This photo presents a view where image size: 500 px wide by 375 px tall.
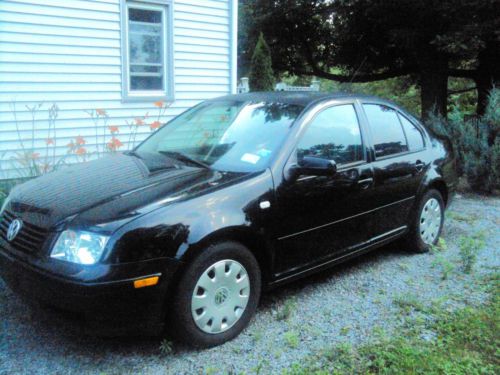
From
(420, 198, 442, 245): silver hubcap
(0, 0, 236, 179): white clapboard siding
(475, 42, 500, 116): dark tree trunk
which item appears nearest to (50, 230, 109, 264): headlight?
(420, 198, 442, 245): silver hubcap

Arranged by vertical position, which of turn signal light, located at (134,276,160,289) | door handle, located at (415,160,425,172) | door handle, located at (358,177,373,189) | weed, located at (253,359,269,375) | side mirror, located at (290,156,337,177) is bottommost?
weed, located at (253,359,269,375)

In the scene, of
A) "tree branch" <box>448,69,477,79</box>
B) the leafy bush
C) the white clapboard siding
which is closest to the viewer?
the white clapboard siding

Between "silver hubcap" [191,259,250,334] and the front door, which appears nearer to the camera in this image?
"silver hubcap" [191,259,250,334]

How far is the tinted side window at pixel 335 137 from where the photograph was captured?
3.84 m

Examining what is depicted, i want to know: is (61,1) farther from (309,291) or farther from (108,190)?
(309,291)

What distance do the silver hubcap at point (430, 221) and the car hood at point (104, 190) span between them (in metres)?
2.43

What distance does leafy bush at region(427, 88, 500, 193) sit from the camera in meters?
7.85

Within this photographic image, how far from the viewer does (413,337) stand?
3.32 metres

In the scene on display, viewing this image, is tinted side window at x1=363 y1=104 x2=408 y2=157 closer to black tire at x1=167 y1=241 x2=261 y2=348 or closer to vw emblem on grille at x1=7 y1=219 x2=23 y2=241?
black tire at x1=167 y1=241 x2=261 y2=348

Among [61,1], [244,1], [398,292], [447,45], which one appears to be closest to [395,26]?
[447,45]

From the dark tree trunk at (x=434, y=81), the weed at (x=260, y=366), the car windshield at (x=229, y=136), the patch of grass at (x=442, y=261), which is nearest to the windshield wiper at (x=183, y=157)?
the car windshield at (x=229, y=136)

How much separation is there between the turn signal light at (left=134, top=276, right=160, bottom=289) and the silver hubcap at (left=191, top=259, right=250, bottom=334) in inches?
11.1

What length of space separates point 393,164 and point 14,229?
3089 mm

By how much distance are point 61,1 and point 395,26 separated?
9.35 m
